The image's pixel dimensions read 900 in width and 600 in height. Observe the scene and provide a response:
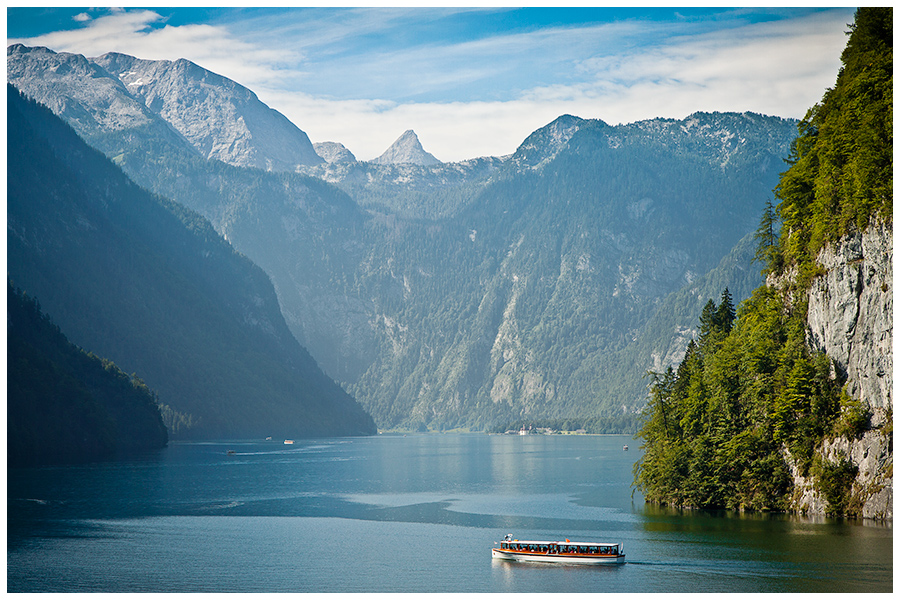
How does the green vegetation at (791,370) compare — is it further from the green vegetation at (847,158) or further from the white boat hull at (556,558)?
the white boat hull at (556,558)

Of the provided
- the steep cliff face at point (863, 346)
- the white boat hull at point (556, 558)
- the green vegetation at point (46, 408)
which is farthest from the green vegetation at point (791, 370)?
the green vegetation at point (46, 408)

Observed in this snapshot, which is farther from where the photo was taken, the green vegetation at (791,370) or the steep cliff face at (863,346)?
the green vegetation at (791,370)

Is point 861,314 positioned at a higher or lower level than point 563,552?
higher

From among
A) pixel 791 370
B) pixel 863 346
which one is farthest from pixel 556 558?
pixel 863 346

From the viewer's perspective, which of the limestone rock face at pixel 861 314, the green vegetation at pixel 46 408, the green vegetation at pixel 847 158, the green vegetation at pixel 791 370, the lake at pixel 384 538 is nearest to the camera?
the lake at pixel 384 538

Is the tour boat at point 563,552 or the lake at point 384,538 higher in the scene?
the tour boat at point 563,552

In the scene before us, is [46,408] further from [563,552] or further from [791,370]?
[791,370]

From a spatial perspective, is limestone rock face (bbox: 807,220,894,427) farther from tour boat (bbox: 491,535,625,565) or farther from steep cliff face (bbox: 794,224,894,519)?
tour boat (bbox: 491,535,625,565)
